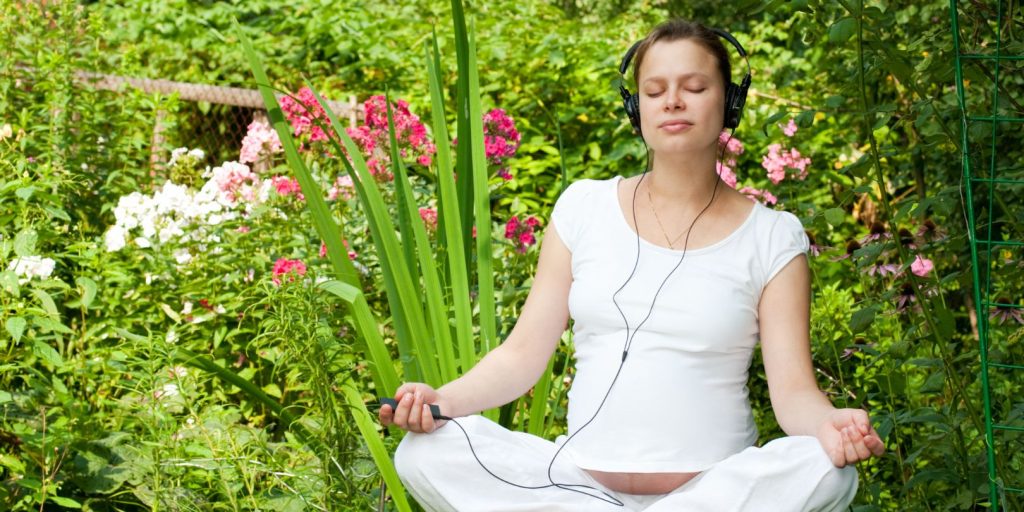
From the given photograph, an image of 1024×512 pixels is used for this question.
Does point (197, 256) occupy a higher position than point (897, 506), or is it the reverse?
point (197, 256)

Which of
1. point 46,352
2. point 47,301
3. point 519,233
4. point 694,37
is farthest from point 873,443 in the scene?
point 47,301

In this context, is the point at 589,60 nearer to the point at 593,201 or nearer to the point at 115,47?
the point at 115,47

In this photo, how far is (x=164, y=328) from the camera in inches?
140

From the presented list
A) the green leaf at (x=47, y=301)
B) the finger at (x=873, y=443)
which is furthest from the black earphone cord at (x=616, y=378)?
the green leaf at (x=47, y=301)

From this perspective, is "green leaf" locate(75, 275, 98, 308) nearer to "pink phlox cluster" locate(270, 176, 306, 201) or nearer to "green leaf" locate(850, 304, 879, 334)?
"pink phlox cluster" locate(270, 176, 306, 201)

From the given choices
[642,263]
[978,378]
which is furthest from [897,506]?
[642,263]

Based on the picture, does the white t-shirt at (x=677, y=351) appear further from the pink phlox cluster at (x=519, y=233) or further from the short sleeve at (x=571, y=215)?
the pink phlox cluster at (x=519, y=233)

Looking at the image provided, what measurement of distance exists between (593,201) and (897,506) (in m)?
1.16

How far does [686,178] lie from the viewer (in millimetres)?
2047

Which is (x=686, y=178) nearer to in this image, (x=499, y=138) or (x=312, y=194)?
(x=312, y=194)

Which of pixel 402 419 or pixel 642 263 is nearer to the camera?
pixel 402 419

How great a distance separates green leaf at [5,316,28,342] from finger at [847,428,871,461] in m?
1.85

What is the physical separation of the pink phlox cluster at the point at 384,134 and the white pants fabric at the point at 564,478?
142 cm

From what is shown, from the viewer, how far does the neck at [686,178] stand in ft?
6.67
